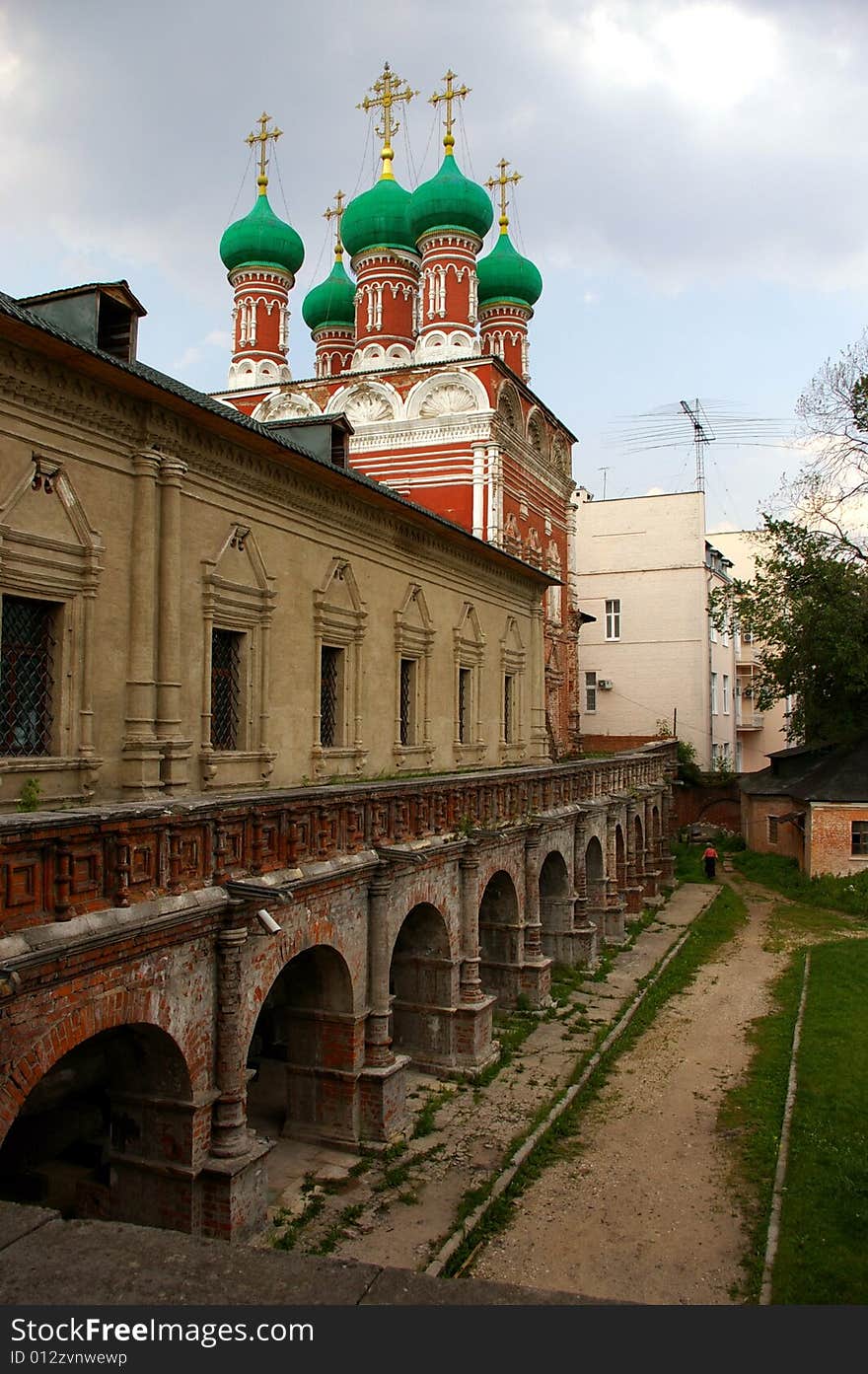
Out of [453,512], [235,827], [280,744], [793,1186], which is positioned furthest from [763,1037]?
[453,512]

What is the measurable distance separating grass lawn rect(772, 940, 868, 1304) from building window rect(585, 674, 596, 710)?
27811 millimetres

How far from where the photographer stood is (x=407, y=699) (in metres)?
19.4

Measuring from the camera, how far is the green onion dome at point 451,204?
29.5m

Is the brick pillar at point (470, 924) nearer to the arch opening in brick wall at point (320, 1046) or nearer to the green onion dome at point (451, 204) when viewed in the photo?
the arch opening in brick wall at point (320, 1046)

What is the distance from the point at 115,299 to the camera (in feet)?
38.6

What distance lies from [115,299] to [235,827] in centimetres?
677

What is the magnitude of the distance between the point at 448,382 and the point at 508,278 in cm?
807

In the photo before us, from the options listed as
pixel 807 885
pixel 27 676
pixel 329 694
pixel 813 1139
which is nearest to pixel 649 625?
pixel 807 885

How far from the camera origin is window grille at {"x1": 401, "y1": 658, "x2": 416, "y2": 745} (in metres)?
19.2

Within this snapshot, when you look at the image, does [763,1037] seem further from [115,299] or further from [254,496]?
[115,299]

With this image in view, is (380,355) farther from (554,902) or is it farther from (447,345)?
(554,902)

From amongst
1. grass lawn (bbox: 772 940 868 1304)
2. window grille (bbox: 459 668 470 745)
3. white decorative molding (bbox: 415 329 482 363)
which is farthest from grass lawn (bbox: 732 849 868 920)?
white decorative molding (bbox: 415 329 482 363)

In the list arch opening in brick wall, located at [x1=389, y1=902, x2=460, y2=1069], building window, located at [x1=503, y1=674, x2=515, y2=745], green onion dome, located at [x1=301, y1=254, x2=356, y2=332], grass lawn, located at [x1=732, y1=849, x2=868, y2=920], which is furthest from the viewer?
green onion dome, located at [x1=301, y1=254, x2=356, y2=332]

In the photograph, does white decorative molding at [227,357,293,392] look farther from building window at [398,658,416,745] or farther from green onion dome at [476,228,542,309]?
building window at [398,658,416,745]
